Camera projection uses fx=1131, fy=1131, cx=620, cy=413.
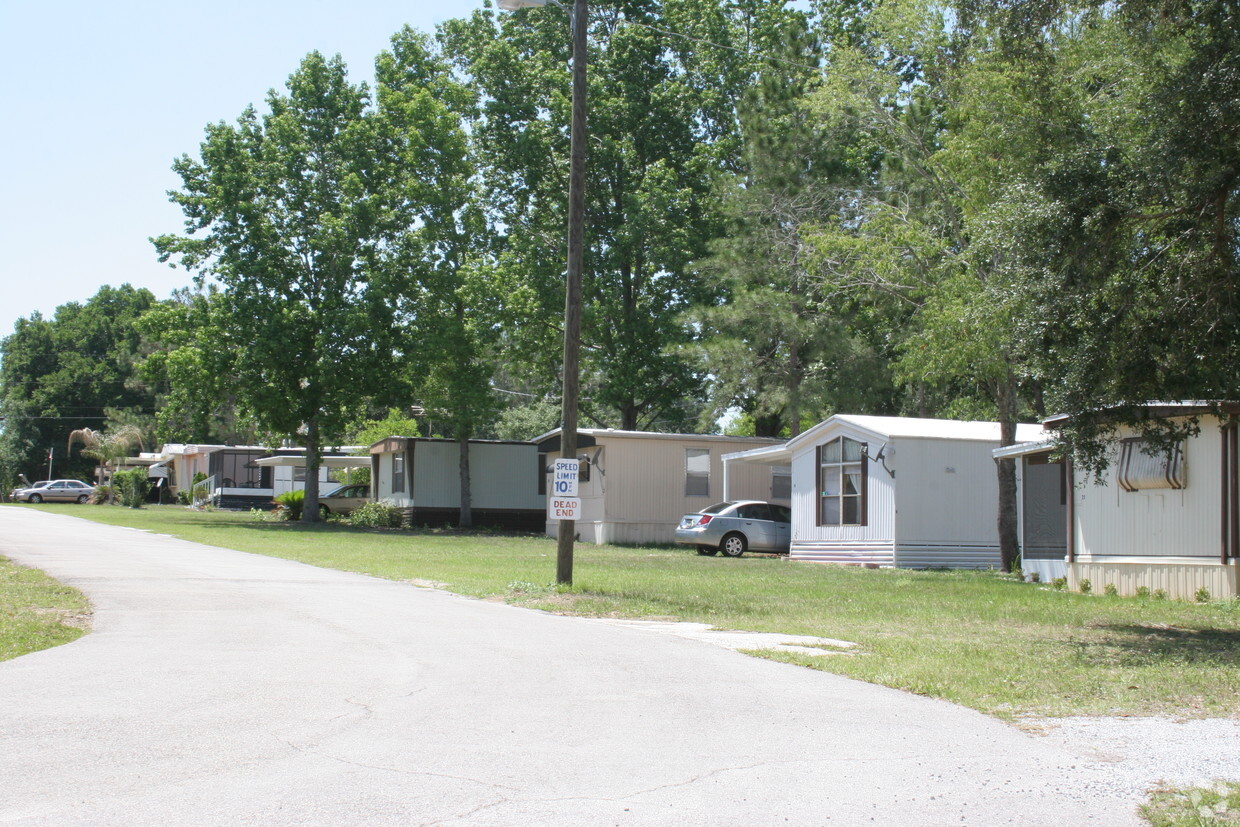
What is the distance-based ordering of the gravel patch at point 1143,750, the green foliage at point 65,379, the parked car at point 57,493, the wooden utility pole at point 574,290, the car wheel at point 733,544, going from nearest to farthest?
the gravel patch at point 1143,750, the wooden utility pole at point 574,290, the car wheel at point 733,544, the parked car at point 57,493, the green foliage at point 65,379

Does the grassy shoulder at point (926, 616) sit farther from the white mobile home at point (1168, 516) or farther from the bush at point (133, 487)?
the bush at point (133, 487)

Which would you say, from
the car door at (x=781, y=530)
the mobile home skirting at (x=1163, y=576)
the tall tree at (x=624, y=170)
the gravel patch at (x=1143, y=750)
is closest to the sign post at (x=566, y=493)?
the mobile home skirting at (x=1163, y=576)

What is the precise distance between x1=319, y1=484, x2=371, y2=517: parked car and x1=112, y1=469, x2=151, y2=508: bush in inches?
579

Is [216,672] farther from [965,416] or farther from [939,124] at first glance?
[965,416]

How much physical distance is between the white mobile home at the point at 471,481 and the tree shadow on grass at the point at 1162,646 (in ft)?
94.7

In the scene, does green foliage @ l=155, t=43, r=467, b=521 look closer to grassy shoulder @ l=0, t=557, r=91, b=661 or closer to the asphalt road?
grassy shoulder @ l=0, t=557, r=91, b=661

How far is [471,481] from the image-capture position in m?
40.2

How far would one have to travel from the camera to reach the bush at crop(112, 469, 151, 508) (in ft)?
180

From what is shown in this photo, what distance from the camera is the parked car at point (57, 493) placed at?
6094 centimetres

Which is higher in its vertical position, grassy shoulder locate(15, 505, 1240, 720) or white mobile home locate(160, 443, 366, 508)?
white mobile home locate(160, 443, 366, 508)

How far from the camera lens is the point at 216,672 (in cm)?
812

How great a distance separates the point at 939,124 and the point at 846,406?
8904 mm

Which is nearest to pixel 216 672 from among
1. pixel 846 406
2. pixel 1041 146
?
pixel 1041 146

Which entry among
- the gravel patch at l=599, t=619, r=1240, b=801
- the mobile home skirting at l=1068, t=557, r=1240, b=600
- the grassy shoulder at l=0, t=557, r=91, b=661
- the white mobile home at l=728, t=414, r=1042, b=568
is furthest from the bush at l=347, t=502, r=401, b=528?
the gravel patch at l=599, t=619, r=1240, b=801
